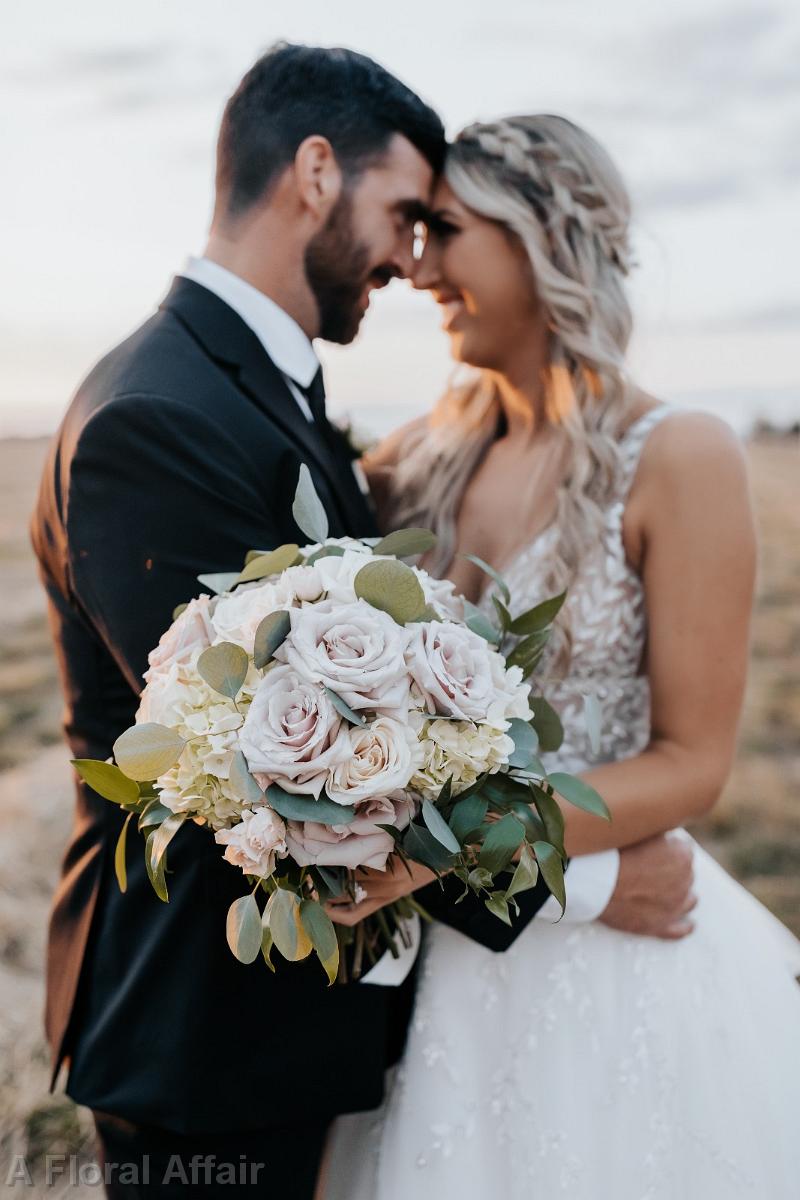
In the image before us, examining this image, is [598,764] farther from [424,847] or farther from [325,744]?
[325,744]

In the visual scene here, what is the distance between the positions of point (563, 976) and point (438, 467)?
1.45 m

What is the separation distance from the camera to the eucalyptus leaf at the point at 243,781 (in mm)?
1504

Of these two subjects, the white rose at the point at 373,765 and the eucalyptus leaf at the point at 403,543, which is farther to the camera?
the eucalyptus leaf at the point at 403,543

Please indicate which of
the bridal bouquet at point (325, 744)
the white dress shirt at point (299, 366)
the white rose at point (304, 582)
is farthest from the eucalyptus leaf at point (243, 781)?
the white dress shirt at point (299, 366)

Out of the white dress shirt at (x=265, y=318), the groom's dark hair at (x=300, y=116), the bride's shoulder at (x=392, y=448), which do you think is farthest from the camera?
the bride's shoulder at (x=392, y=448)

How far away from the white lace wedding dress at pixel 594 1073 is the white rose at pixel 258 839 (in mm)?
998

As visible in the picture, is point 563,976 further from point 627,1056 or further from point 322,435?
point 322,435

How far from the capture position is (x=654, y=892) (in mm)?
2432

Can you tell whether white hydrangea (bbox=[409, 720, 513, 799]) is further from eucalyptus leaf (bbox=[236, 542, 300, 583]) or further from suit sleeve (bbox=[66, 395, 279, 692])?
suit sleeve (bbox=[66, 395, 279, 692])

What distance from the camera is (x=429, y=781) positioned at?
1.58 metres

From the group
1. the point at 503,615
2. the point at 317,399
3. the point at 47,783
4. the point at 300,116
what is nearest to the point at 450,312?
the point at 317,399

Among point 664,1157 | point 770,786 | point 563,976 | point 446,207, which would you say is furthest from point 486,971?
point 770,786

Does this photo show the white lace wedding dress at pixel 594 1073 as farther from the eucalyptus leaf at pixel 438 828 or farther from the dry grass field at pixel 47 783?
the dry grass field at pixel 47 783

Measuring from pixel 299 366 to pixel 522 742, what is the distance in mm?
1291
